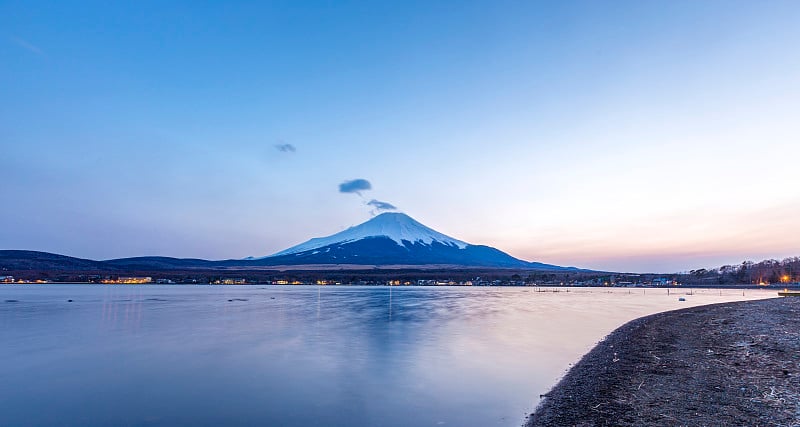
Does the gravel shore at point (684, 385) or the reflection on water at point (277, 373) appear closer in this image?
the gravel shore at point (684, 385)

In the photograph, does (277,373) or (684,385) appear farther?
(277,373)

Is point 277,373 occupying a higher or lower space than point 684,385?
lower

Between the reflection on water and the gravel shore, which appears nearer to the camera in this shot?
the gravel shore

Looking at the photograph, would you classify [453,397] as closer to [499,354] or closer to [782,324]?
[499,354]

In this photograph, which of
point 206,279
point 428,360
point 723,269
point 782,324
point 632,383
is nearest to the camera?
point 632,383

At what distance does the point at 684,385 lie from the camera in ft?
32.9

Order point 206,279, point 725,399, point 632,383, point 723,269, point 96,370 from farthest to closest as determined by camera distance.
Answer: point 723,269 < point 206,279 < point 96,370 < point 632,383 < point 725,399

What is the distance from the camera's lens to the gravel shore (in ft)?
25.4

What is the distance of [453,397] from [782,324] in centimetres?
1874

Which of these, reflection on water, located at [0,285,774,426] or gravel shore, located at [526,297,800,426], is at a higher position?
gravel shore, located at [526,297,800,426]

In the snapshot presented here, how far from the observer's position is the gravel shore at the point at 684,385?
7.75 metres

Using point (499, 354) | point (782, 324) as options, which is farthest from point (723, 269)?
point (499, 354)

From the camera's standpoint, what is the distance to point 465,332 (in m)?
23.8

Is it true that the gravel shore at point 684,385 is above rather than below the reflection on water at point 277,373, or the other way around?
above
